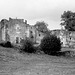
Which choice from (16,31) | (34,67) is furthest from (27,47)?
(16,31)

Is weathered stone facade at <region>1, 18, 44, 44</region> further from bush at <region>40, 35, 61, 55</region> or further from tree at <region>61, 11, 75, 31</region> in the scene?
bush at <region>40, 35, 61, 55</region>

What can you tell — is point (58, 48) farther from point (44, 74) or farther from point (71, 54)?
point (44, 74)

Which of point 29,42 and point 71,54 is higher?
point 29,42

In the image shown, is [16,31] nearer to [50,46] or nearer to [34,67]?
[50,46]

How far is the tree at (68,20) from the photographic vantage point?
66.7 metres

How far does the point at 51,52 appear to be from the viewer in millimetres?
33938

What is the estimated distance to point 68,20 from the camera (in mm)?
69375

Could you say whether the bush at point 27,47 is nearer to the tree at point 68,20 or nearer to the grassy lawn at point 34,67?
the grassy lawn at point 34,67

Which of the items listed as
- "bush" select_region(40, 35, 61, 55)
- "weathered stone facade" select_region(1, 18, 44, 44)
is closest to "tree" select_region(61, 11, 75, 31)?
"weathered stone facade" select_region(1, 18, 44, 44)

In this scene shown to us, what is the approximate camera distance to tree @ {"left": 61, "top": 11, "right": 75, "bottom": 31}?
219ft

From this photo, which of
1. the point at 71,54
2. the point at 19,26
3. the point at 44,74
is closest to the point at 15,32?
the point at 19,26

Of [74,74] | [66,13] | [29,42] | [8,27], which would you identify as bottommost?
[74,74]

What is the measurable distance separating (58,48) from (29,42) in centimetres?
584

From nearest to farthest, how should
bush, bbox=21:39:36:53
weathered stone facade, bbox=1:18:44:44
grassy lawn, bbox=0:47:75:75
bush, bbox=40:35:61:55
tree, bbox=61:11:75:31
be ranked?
grassy lawn, bbox=0:47:75:75, bush, bbox=40:35:61:55, bush, bbox=21:39:36:53, weathered stone facade, bbox=1:18:44:44, tree, bbox=61:11:75:31
